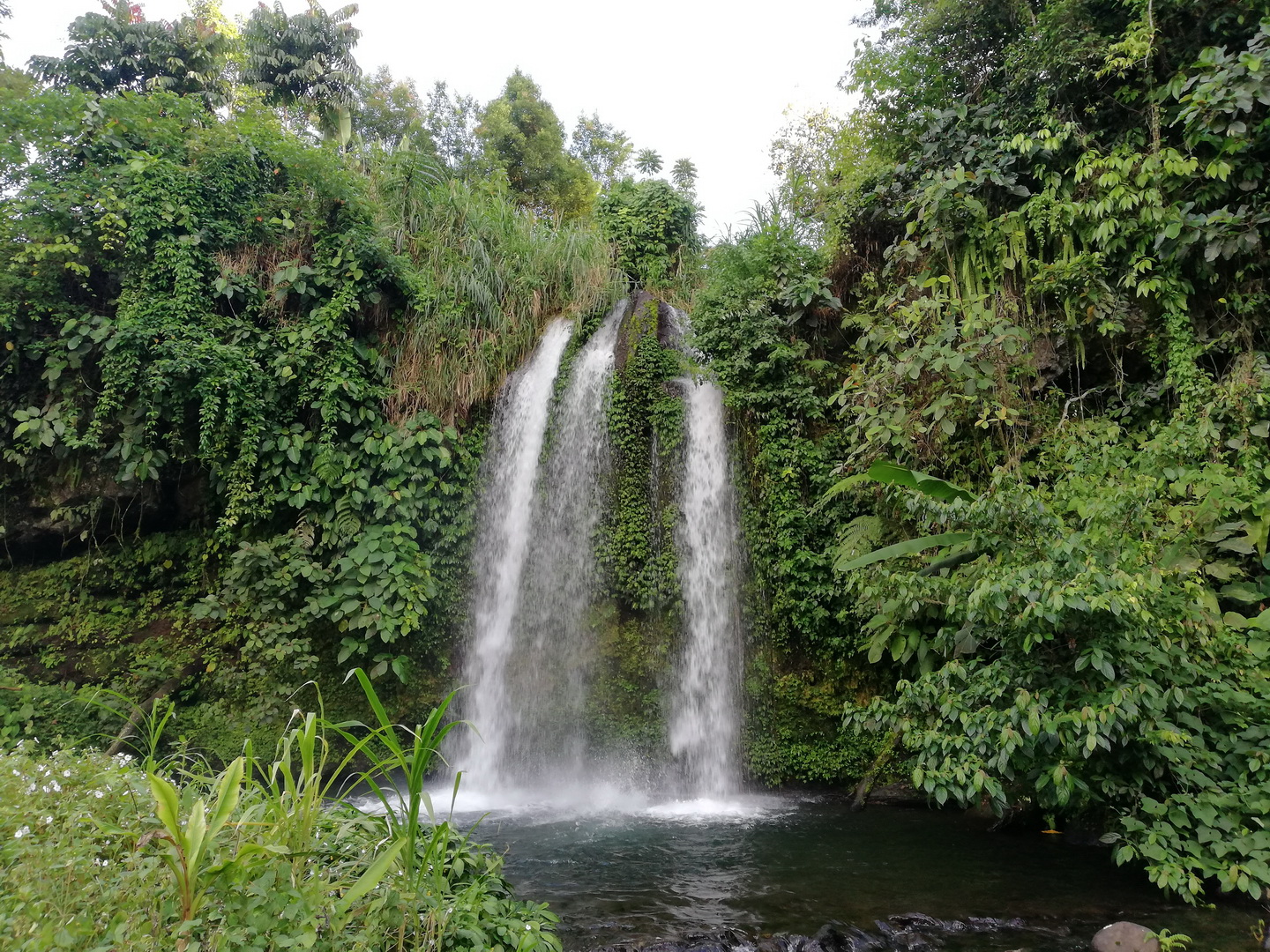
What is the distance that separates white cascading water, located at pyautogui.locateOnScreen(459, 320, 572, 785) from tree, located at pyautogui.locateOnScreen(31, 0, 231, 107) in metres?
8.48

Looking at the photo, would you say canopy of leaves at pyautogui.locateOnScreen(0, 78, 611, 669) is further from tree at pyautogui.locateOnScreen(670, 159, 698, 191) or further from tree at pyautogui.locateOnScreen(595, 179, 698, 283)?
tree at pyautogui.locateOnScreen(670, 159, 698, 191)

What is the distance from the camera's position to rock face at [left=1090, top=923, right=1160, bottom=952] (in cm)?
334

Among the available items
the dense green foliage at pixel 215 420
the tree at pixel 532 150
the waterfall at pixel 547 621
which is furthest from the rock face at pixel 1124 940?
the tree at pixel 532 150

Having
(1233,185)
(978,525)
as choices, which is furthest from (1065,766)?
(1233,185)

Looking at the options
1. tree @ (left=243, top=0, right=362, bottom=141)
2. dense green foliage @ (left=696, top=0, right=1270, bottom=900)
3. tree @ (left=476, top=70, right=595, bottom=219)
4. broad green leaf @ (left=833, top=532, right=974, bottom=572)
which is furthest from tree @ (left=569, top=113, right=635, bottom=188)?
broad green leaf @ (left=833, top=532, right=974, bottom=572)

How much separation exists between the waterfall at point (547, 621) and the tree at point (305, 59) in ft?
52.4

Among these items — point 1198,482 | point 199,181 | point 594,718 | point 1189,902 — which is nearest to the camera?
point 1189,902

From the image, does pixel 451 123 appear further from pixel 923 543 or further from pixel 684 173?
pixel 923 543

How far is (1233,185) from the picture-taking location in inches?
215

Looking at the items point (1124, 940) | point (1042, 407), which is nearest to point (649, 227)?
point (1042, 407)

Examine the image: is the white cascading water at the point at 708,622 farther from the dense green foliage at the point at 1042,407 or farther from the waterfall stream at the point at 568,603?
the dense green foliage at the point at 1042,407

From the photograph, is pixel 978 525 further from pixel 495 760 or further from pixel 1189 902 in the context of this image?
pixel 495 760

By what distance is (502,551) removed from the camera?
757 centimetres

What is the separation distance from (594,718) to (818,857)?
2.69 meters
